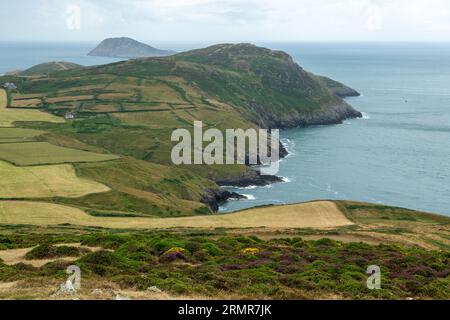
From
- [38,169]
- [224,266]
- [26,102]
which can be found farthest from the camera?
[26,102]

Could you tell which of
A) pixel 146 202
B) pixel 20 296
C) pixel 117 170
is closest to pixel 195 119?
pixel 117 170

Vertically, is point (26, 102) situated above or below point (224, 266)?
above

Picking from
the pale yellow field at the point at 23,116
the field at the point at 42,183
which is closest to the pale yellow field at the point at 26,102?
the pale yellow field at the point at 23,116

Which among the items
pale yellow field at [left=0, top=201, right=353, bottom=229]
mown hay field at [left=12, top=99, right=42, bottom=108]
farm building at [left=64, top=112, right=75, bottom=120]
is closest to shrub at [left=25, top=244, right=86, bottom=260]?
pale yellow field at [left=0, top=201, right=353, bottom=229]

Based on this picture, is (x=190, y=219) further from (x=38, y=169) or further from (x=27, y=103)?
(x=27, y=103)

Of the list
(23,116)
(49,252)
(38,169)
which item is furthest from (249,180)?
(49,252)

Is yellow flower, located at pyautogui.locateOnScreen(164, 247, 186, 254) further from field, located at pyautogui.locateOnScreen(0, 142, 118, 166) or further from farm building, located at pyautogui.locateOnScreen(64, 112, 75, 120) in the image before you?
farm building, located at pyautogui.locateOnScreen(64, 112, 75, 120)

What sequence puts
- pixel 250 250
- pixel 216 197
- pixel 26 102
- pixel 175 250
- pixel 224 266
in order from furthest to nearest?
1. pixel 26 102
2. pixel 216 197
3. pixel 250 250
4. pixel 175 250
5. pixel 224 266
